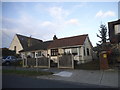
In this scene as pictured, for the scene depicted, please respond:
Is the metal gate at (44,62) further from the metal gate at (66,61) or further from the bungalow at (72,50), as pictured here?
the metal gate at (66,61)

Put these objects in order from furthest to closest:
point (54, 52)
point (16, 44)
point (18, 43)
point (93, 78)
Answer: point (16, 44), point (18, 43), point (54, 52), point (93, 78)

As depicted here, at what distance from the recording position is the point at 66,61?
15.9 meters

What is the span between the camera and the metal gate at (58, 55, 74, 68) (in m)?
15.4

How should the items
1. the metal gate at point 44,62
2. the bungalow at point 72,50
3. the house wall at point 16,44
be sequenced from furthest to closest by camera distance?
the house wall at point 16,44
the bungalow at point 72,50
the metal gate at point 44,62

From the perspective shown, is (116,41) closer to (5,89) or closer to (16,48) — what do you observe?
(5,89)

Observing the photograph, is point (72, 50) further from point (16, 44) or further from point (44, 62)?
point (16, 44)

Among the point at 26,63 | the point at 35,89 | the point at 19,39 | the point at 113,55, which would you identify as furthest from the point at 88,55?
the point at 19,39

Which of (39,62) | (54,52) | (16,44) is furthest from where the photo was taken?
(16,44)

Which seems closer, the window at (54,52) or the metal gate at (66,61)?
the metal gate at (66,61)

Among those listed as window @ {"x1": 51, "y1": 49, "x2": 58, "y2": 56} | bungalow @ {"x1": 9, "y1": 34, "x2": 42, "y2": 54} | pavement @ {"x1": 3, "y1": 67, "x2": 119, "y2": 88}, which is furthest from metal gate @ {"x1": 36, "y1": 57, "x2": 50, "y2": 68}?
bungalow @ {"x1": 9, "y1": 34, "x2": 42, "y2": 54}

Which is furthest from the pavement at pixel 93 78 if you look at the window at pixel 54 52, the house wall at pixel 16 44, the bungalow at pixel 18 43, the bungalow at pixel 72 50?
the house wall at pixel 16 44

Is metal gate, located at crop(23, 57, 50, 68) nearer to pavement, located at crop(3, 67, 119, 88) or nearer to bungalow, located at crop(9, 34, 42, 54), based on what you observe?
pavement, located at crop(3, 67, 119, 88)

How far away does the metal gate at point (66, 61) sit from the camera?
15438 mm

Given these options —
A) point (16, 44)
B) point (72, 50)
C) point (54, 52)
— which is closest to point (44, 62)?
point (54, 52)
